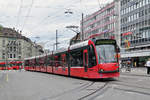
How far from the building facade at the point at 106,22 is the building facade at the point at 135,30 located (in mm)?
2078

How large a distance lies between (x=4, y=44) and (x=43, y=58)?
208ft

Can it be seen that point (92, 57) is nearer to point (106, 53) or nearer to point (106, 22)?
point (106, 53)

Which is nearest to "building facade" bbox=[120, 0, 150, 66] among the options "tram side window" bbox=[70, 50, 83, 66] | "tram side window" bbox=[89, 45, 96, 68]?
"tram side window" bbox=[70, 50, 83, 66]

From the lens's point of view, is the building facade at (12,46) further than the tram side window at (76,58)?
Yes

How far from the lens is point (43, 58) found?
34.4 metres

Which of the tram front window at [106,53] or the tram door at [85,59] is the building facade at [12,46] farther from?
the tram front window at [106,53]

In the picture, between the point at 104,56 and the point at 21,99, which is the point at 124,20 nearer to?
the point at 104,56

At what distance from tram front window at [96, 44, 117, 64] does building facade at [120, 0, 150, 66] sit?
3831 cm

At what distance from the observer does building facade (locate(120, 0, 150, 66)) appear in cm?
5503

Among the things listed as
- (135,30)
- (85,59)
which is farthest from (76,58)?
(135,30)

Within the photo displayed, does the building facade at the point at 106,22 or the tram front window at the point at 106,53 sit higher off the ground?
the building facade at the point at 106,22

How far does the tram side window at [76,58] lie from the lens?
63.0ft

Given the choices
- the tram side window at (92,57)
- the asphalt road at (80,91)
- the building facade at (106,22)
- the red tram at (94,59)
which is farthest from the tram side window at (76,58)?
the building facade at (106,22)

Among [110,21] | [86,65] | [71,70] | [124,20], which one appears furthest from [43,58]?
[110,21]
